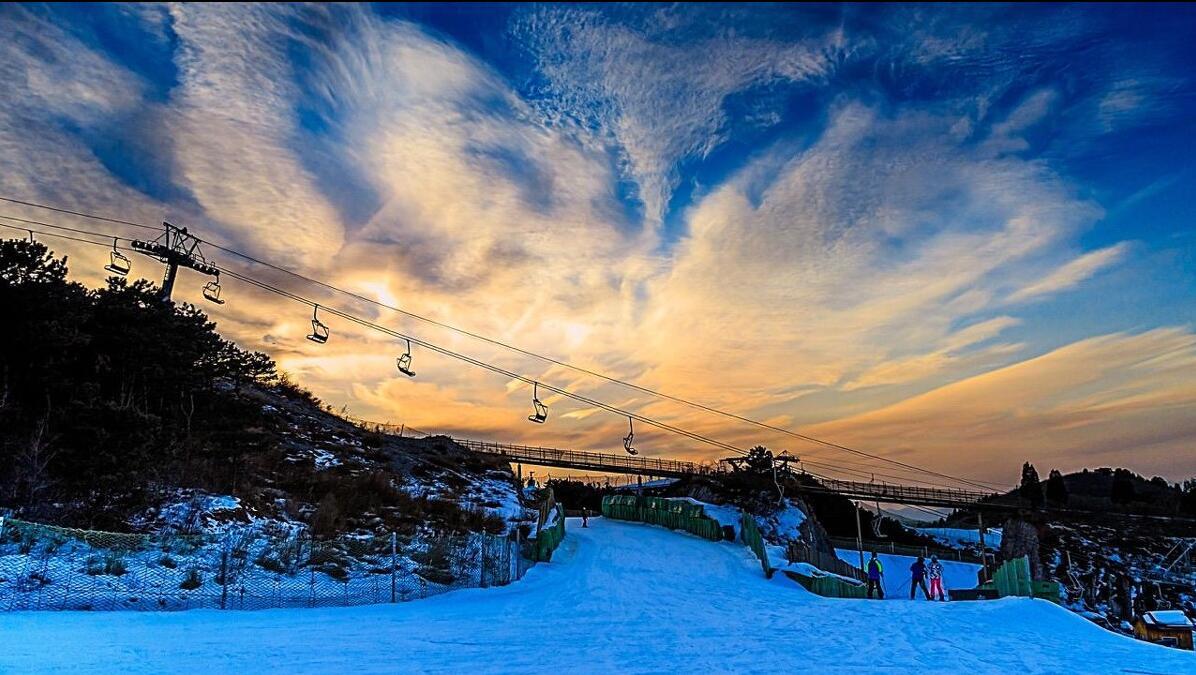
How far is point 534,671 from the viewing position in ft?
37.6

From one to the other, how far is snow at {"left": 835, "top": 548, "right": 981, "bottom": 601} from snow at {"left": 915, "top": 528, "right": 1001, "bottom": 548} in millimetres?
21743

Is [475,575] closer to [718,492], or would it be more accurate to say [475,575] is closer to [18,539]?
[18,539]

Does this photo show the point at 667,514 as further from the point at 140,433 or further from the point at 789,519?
the point at 140,433

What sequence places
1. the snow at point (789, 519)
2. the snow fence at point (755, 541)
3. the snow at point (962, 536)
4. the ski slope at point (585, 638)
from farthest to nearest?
1. the snow at point (962, 536)
2. the snow at point (789, 519)
3. the snow fence at point (755, 541)
4. the ski slope at point (585, 638)

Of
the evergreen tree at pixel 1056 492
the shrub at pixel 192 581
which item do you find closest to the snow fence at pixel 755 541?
the shrub at pixel 192 581

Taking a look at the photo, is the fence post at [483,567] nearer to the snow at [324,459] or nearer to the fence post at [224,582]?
the fence post at [224,582]

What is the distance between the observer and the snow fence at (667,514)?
144 feet

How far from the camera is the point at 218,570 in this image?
1908 cm

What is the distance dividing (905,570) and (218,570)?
52.5m

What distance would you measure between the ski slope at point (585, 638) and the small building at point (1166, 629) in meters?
5.86

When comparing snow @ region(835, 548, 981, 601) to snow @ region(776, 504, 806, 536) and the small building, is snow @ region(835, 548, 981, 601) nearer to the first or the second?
snow @ region(776, 504, 806, 536)

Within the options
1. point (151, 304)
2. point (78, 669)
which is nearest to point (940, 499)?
point (151, 304)

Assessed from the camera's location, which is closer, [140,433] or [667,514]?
[140,433]

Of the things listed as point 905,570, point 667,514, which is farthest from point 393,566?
point 905,570
